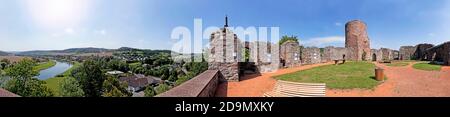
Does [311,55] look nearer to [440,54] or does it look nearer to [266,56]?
[266,56]

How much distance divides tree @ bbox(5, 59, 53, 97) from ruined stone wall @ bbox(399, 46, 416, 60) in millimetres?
49580

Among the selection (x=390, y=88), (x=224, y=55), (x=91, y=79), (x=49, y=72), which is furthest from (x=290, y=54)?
(x=49, y=72)

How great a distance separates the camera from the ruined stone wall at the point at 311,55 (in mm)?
27328

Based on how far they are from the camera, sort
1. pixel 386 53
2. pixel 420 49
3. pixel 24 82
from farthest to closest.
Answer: pixel 386 53, pixel 420 49, pixel 24 82

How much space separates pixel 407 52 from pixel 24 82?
5249cm

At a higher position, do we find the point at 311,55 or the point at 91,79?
the point at 311,55

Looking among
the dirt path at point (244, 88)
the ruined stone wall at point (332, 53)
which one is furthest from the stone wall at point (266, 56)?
the ruined stone wall at point (332, 53)

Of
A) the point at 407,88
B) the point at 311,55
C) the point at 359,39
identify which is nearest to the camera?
the point at 407,88

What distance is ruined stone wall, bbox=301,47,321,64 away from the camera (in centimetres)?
2733

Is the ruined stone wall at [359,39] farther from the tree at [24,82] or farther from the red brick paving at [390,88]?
the tree at [24,82]

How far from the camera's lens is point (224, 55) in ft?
44.8

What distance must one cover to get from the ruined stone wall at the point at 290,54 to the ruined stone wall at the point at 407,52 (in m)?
20.9
